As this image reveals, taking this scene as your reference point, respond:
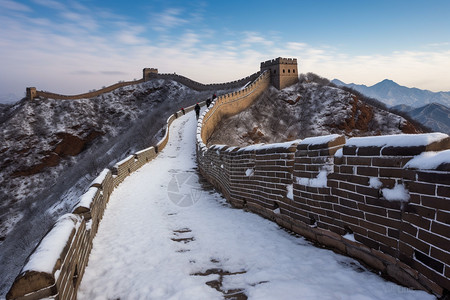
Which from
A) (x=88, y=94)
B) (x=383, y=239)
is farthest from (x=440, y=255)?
(x=88, y=94)

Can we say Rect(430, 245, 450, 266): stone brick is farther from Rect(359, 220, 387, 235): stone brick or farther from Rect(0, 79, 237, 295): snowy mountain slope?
Rect(0, 79, 237, 295): snowy mountain slope

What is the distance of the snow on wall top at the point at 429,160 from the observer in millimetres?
2434

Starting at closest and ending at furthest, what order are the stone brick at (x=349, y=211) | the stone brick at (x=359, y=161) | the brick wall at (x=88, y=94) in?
the stone brick at (x=359, y=161) < the stone brick at (x=349, y=211) < the brick wall at (x=88, y=94)

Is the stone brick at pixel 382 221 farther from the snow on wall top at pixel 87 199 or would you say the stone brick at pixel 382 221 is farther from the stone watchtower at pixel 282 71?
the stone watchtower at pixel 282 71

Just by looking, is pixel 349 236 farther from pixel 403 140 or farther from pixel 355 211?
pixel 403 140

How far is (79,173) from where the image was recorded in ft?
102

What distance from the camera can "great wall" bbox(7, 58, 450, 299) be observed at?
8.00 ft

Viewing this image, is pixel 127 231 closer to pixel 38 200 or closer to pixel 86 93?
pixel 38 200

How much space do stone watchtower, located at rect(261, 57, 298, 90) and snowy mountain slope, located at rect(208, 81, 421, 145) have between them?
114 cm

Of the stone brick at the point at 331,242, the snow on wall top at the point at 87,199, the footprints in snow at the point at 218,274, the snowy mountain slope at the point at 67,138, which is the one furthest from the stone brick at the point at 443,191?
the snowy mountain slope at the point at 67,138

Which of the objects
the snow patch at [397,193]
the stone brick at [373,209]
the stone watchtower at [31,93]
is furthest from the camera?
the stone watchtower at [31,93]

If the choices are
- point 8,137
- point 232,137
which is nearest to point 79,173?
point 232,137

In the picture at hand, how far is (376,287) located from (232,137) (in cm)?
2833

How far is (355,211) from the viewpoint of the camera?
351cm
